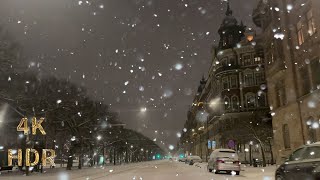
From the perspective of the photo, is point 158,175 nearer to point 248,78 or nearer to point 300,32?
point 300,32

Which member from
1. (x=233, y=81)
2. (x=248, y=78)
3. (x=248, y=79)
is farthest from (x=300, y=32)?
(x=233, y=81)

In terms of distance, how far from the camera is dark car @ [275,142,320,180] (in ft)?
33.4

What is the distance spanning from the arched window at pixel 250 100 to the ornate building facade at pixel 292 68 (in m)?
33.6

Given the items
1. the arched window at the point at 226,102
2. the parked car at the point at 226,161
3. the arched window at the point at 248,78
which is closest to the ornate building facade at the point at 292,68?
the parked car at the point at 226,161

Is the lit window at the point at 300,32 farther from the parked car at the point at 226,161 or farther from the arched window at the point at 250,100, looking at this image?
the arched window at the point at 250,100

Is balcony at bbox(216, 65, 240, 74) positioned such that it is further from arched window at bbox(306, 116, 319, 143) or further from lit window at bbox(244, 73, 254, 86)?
arched window at bbox(306, 116, 319, 143)

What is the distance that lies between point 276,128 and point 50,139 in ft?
87.8

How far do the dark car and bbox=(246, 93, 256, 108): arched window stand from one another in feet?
195

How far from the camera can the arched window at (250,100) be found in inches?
2781

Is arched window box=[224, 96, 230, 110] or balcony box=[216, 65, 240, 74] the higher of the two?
balcony box=[216, 65, 240, 74]

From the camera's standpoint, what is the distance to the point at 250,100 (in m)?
71.0

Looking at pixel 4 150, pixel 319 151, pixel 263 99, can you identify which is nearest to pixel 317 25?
pixel 319 151

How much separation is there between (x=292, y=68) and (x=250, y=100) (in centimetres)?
4144

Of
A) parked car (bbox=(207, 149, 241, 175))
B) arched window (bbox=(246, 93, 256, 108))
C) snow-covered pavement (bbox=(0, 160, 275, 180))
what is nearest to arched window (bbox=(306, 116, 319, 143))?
snow-covered pavement (bbox=(0, 160, 275, 180))
